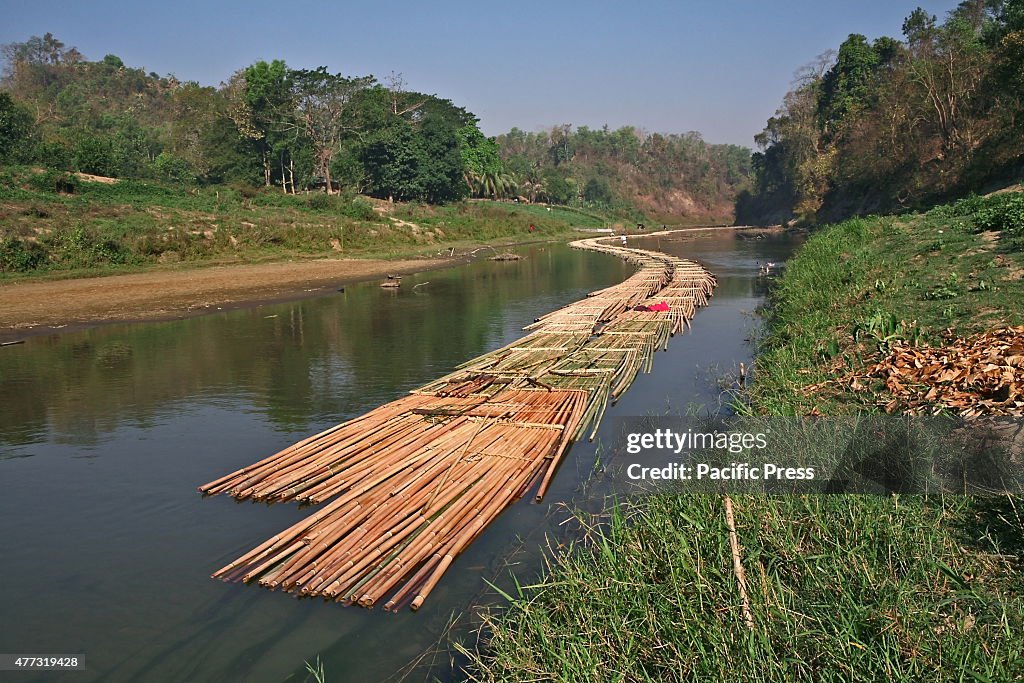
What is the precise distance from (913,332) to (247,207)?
110ft

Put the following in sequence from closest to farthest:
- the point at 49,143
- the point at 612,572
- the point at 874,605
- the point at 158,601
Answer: the point at 874,605
the point at 612,572
the point at 158,601
the point at 49,143

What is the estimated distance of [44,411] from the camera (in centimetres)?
1047

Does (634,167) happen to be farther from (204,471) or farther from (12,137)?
(204,471)

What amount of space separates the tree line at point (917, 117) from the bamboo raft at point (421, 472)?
70.7 ft

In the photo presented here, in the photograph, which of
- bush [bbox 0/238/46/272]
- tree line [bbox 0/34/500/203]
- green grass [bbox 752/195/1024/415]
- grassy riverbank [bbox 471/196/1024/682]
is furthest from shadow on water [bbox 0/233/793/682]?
tree line [bbox 0/34/500/203]

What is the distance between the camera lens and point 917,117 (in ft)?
112

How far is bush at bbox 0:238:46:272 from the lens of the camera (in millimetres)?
21250

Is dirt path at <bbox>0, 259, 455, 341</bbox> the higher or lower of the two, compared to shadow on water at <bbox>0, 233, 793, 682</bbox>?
higher

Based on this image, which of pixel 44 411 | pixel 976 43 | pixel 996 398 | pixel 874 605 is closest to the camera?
pixel 874 605

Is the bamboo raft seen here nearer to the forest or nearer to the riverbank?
the riverbank

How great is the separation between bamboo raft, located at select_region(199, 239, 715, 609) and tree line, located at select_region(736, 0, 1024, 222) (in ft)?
70.7

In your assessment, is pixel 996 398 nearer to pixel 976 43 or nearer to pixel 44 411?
pixel 44 411

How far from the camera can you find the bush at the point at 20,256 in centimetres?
2125

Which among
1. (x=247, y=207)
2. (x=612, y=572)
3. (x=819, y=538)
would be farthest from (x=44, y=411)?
(x=247, y=207)
